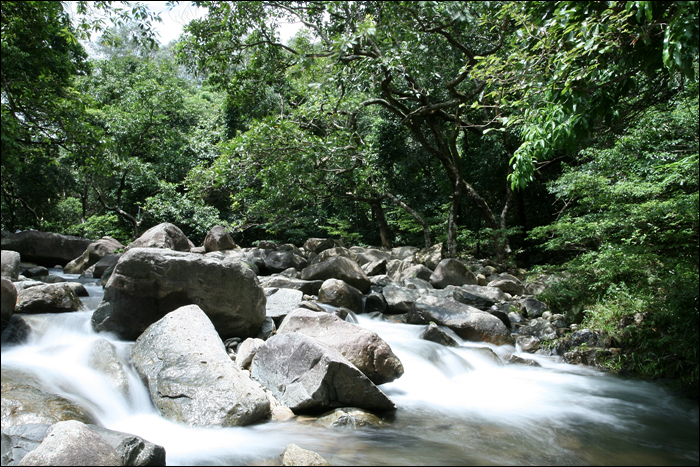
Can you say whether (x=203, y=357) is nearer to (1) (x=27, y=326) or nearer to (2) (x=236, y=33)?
(1) (x=27, y=326)

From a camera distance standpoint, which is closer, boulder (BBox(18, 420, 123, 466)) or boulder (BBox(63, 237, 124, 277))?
boulder (BBox(18, 420, 123, 466))

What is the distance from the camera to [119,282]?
17.1ft

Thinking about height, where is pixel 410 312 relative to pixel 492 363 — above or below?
above

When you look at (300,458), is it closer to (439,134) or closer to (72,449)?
(72,449)

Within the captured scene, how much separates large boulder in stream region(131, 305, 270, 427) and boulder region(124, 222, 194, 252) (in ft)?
21.8

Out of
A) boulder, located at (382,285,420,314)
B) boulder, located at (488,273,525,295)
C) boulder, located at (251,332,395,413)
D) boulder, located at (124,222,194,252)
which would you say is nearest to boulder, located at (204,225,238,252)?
boulder, located at (124,222,194,252)

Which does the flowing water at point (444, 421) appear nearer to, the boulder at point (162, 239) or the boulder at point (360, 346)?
the boulder at point (360, 346)

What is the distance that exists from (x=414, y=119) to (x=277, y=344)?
923 cm

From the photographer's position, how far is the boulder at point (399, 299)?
8.38 metres

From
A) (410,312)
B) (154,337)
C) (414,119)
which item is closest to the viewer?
(154,337)

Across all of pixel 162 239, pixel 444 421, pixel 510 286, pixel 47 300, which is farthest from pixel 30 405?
pixel 510 286

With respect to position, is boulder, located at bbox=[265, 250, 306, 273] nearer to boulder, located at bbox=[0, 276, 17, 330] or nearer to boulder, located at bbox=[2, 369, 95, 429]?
boulder, located at bbox=[0, 276, 17, 330]

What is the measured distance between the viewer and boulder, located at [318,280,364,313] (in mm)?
8164

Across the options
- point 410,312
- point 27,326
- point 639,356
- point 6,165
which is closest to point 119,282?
point 27,326
